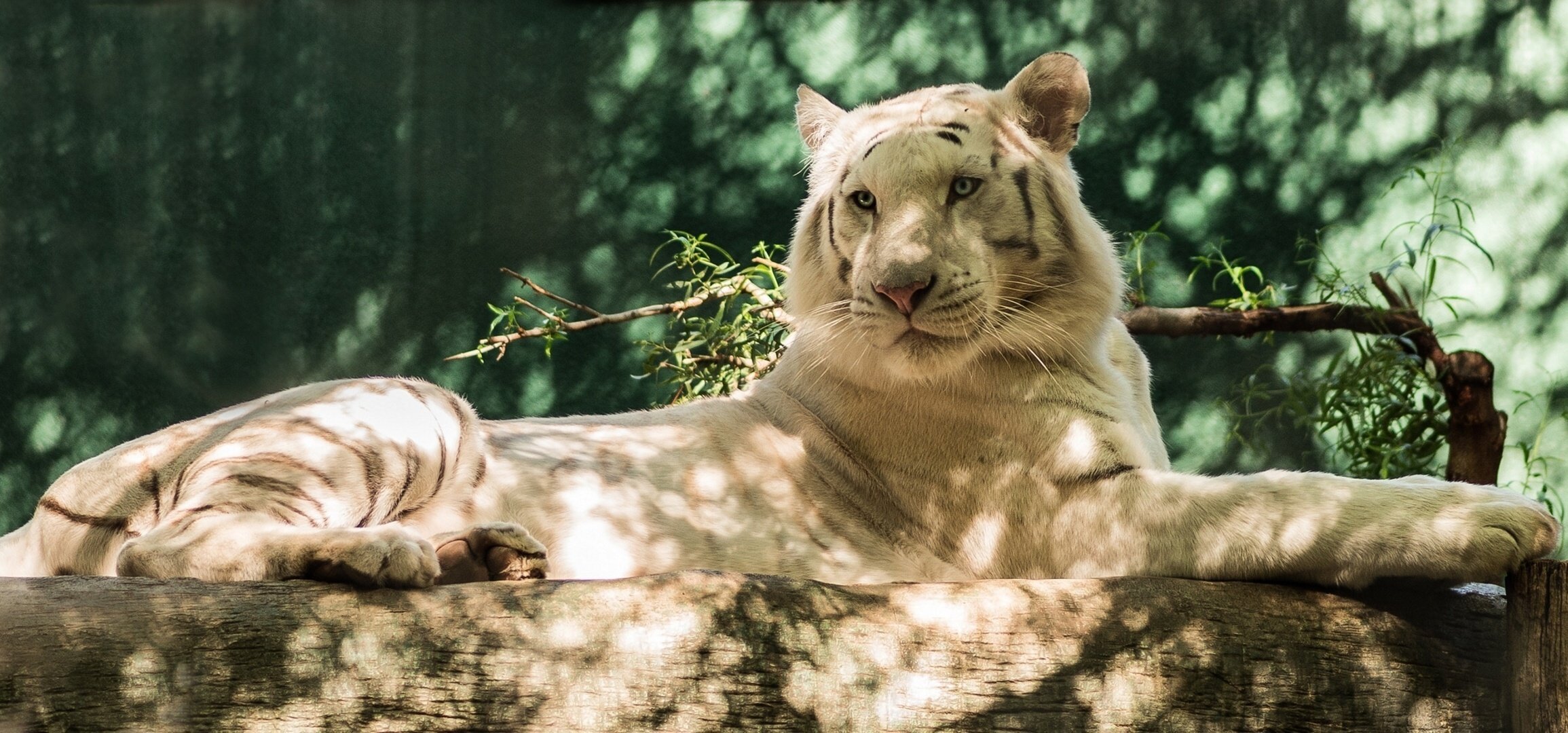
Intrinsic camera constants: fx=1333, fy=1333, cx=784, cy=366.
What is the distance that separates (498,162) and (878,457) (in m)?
3.13

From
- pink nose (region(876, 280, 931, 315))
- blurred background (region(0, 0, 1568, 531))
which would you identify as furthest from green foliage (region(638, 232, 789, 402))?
pink nose (region(876, 280, 931, 315))

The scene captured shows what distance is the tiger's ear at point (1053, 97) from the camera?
296 centimetres

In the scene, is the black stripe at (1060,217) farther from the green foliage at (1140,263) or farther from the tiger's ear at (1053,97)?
the green foliage at (1140,263)

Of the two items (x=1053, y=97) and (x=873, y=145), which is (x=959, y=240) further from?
(x=1053, y=97)

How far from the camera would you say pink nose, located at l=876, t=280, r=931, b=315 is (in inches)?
104

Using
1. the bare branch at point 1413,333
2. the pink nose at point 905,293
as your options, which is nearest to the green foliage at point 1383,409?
the bare branch at point 1413,333

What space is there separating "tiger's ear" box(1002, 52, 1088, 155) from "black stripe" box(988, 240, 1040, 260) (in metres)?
0.31

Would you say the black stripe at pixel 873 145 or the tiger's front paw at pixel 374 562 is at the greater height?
the black stripe at pixel 873 145

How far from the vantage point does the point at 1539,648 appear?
6.75ft

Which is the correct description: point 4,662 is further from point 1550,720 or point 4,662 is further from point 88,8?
point 88,8

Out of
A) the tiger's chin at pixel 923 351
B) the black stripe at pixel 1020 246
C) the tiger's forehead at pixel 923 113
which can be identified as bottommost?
the tiger's chin at pixel 923 351

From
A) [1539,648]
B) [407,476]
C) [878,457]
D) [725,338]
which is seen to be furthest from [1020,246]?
[725,338]

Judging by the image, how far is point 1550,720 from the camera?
2035 mm

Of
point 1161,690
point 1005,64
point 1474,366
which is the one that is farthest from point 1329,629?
point 1005,64
